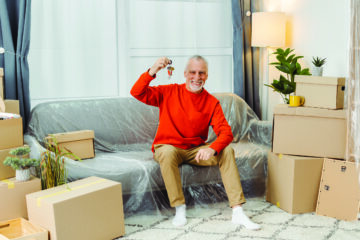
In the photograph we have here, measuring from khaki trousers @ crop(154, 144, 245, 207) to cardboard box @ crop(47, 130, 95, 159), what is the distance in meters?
0.48

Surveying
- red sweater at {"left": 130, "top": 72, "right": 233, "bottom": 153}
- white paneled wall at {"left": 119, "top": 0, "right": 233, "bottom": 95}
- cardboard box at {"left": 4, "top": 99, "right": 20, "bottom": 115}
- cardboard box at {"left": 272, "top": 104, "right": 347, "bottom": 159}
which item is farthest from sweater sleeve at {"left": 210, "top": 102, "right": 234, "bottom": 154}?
cardboard box at {"left": 4, "top": 99, "right": 20, "bottom": 115}

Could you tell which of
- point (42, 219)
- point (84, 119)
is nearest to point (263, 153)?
point (84, 119)

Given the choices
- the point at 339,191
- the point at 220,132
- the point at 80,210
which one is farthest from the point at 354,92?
the point at 80,210

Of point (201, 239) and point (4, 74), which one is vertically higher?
point (4, 74)

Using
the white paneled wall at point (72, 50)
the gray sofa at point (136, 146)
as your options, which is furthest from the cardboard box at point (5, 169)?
the white paneled wall at point (72, 50)

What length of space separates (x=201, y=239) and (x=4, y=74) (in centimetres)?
179

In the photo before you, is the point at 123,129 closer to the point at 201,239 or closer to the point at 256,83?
the point at 201,239

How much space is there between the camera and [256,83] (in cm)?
362

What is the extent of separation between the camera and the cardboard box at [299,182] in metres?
2.43

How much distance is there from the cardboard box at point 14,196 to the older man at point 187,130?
75 cm

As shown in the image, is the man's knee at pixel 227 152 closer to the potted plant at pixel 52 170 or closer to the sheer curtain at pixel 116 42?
the potted plant at pixel 52 170

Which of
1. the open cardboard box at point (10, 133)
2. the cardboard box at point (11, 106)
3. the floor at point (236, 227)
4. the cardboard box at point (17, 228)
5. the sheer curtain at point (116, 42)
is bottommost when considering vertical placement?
the floor at point (236, 227)

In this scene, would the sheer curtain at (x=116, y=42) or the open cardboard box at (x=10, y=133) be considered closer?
the open cardboard box at (x=10, y=133)

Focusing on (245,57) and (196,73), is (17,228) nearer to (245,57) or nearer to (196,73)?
(196,73)
